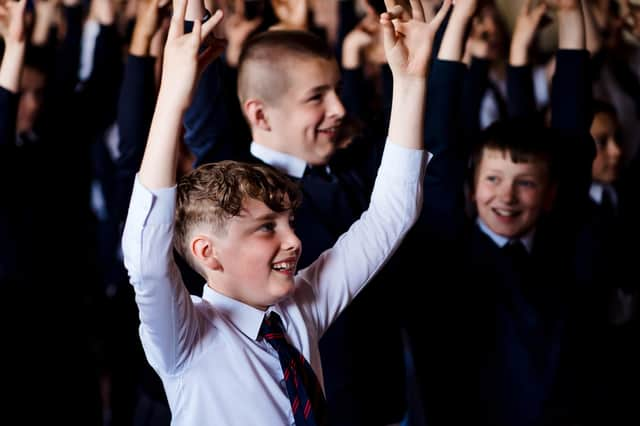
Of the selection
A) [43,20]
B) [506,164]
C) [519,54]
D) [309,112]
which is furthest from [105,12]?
[506,164]

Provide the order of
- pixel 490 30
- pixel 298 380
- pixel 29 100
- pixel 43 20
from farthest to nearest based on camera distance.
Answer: pixel 490 30
pixel 43 20
pixel 29 100
pixel 298 380

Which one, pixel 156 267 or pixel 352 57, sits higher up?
pixel 352 57

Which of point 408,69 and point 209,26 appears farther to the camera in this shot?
point 408,69

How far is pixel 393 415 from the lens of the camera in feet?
5.10

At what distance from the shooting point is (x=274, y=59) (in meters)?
1.68

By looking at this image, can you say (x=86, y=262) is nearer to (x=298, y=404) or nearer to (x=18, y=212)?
(x=18, y=212)

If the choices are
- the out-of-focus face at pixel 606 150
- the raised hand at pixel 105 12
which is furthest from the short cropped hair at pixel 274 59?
the out-of-focus face at pixel 606 150

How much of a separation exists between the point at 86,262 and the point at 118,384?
509 mm

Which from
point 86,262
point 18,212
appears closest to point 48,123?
point 18,212

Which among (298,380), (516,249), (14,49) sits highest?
(14,49)

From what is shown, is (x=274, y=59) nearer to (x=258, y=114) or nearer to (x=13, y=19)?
(x=258, y=114)

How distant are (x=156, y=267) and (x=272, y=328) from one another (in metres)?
0.27

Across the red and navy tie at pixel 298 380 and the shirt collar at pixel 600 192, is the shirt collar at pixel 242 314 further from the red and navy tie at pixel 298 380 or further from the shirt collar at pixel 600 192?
the shirt collar at pixel 600 192

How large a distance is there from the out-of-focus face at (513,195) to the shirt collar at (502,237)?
0.01 meters
